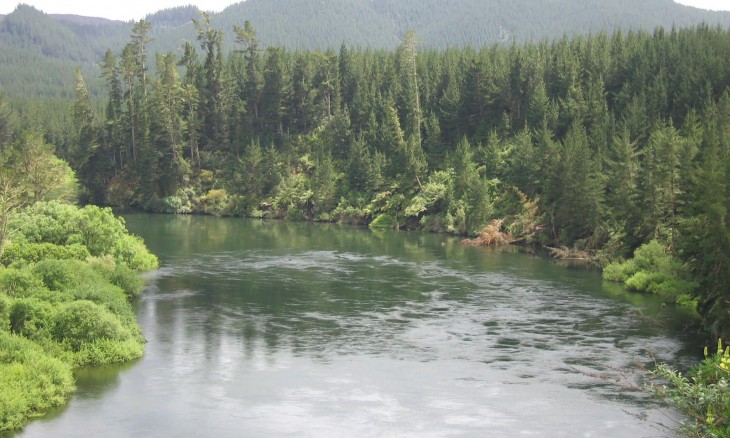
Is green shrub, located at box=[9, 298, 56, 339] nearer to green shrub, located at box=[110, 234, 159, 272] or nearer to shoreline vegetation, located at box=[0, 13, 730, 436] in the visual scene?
shoreline vegetation, located at box=[0, 13, 730, 436]

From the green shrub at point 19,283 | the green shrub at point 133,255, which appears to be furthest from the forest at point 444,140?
the green shrub at point 133,255

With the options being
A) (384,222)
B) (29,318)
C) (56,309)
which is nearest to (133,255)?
(56,309)

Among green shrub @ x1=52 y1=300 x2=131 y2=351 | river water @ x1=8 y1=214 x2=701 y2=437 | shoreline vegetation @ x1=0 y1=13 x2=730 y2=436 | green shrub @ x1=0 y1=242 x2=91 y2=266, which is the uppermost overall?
shoreline vegetation @ x1=0 y1=13 x2=730 y2=436

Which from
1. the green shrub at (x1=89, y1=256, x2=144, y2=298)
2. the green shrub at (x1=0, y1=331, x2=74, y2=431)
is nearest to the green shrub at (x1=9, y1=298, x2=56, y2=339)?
the green shrub at (x1=0, y1=331, x2=74, y2=431)

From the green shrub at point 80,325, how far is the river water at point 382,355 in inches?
92.1

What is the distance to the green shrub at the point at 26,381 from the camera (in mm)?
34375

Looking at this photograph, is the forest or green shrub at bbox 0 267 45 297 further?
the forest

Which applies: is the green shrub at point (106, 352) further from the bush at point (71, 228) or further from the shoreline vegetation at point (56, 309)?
the bush at point (71, 228)

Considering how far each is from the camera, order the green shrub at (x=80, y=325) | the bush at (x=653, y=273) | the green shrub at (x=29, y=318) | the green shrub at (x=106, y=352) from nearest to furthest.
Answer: the green shrub at (x=29, y=318) → the green shrub at (x=106, y=352) → the green shrub at (x=80, y=325) → the bush at (x=653, y=273)

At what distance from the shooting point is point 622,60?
131250 millimetres

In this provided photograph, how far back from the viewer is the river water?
36094mm

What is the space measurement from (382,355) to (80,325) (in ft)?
53.0

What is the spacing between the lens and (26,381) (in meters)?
36.7

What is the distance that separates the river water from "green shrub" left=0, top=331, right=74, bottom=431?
2.56ft
